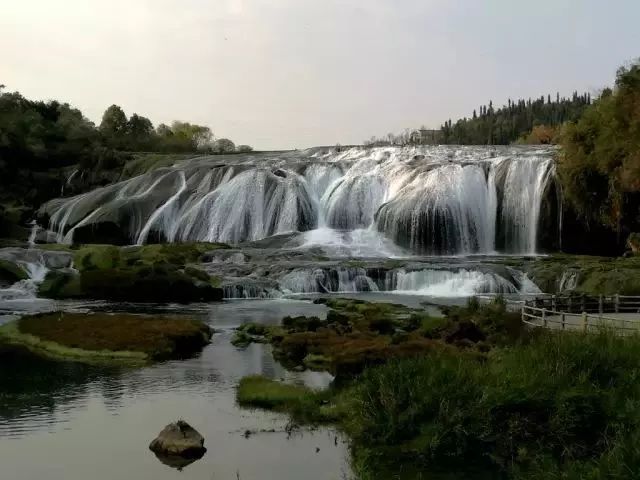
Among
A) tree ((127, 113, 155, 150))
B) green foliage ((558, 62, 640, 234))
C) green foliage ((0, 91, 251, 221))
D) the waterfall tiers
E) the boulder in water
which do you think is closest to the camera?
the boulder in water

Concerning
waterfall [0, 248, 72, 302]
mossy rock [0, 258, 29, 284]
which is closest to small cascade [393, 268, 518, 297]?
waterfall [0, 248, 72, 302]

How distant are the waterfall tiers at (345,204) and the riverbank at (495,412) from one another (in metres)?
30.9

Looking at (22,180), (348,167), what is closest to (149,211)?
(348,167)

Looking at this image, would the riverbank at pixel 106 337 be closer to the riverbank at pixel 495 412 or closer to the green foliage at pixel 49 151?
the riverbank at pixel 495 412

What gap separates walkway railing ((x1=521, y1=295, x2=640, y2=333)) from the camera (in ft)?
68.2

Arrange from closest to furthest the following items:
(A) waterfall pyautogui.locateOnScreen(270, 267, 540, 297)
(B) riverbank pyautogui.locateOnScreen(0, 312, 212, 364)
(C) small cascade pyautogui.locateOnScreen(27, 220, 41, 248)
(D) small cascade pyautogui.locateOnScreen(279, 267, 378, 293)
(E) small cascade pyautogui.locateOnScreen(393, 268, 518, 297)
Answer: (B) riverbank pyautogui.locateOnScreen(0, 312, 212, 364), (E) small cascade pyautogui.locateOnScreen(393, 268, 518, 297), (A) waterfall pyautogui.locateOnScreen(270, 267, 540, 297), (D) small cascade pyautogui.locateOnScreen(279, 267, 378, 293), (C) small cascade pyautogui.locateOnScreen(27, 220, 41, 248)

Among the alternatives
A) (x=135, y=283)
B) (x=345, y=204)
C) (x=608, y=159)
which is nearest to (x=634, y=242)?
(x=608, y=159)

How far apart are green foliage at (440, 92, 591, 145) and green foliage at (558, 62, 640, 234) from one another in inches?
2793

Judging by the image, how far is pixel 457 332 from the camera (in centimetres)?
1994

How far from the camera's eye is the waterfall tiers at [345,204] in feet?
157

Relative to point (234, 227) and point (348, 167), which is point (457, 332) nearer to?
point (234, 227)

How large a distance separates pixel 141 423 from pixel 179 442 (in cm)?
186

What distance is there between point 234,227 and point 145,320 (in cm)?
2783

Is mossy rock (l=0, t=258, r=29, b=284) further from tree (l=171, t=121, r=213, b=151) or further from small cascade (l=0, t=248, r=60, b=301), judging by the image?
tree (l=171, t=121, r=213, b=151)
